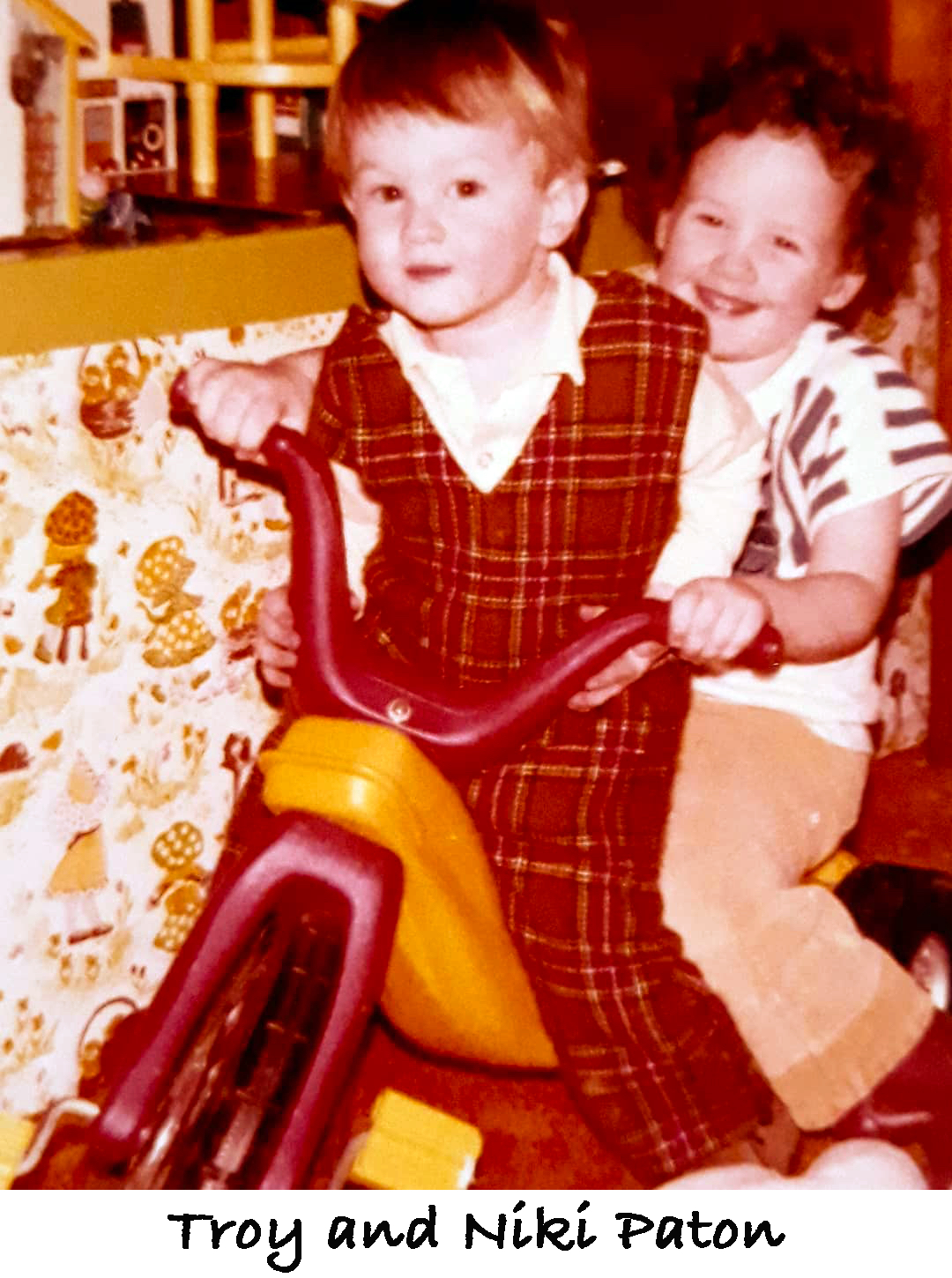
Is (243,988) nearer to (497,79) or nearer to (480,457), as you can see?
(480,457)

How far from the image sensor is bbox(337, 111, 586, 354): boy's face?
0.83 metres

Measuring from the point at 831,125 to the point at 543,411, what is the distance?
296 mm

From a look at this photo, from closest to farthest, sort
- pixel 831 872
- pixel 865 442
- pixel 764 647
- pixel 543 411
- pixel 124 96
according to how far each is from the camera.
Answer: pixel 764 647 < pixel 543 411 < pixel 865 442 < pixel 831 872 < pixel 124 96

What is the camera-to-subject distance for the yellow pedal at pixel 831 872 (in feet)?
3.74

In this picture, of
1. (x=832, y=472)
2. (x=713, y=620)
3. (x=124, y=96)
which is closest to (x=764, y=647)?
(x=713, y=620)

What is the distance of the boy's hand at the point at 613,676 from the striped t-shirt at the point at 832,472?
0.16m

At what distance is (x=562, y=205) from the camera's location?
2.91 ft

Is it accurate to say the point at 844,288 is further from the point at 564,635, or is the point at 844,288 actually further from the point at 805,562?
the point at 564,635

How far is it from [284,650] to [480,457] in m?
0.18

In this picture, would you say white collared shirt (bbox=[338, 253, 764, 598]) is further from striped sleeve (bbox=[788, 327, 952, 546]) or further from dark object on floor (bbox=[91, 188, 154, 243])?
dark object on floor (bbox=[91, 188, 154, 243])

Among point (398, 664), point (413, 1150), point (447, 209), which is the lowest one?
point (413, 1150)

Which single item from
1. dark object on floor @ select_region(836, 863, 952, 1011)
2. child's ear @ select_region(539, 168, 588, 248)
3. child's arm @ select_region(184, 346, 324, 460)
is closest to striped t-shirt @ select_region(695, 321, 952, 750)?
dark object on floor @ select_region(836, 863, 952, 1011)

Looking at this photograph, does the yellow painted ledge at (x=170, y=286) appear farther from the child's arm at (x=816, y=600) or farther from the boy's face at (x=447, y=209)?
the child's arm at (x=816, y=600)

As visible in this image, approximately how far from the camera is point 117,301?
0.91 m
